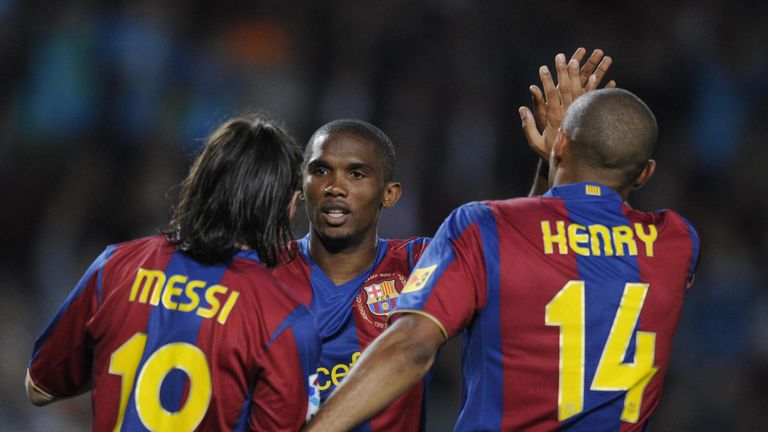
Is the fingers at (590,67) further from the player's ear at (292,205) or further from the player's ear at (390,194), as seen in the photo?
the player's ear at (292,205)

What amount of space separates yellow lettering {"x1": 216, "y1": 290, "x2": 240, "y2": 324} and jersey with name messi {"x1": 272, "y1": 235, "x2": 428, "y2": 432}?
918 millimetres

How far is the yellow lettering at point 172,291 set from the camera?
8.71 feet

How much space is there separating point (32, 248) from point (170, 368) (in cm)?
462

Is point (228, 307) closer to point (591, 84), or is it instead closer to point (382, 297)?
point (382, 297)

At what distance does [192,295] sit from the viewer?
266cm

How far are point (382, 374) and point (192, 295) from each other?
591 mm

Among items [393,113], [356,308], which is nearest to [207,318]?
[356,308]

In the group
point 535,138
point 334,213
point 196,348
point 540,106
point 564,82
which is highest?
point 564,82

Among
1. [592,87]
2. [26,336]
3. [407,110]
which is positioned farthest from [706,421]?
[26,336]

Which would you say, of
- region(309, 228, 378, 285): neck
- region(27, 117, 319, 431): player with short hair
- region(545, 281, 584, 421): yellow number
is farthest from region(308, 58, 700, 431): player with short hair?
region(309, 228, 378, 285): neck

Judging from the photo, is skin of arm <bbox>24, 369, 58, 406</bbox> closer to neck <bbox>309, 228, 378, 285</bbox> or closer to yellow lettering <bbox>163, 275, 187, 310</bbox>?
yellow lettering <bbox>163, 275, 187, 310</bbox>

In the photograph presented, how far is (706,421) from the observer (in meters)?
7.44

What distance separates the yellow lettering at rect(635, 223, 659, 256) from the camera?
9.49 feet

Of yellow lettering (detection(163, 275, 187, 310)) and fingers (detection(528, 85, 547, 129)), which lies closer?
yellow lettering (detection(163, 275, 187, 310))
